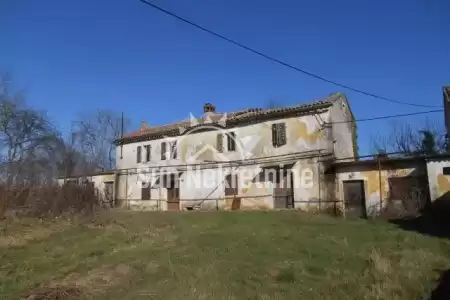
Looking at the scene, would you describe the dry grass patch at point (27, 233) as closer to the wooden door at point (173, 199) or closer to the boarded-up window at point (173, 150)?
the wooden door at point (173, 199)

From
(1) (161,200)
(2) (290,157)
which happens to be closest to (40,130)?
(1) (161,200)

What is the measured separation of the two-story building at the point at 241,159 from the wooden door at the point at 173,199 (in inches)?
0.6

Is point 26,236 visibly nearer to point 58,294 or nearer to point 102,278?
point 102,278

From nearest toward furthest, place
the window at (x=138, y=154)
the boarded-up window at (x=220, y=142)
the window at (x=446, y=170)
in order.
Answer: the window at (x=446, y=170), the boarded-up window at (x=220, y=142), the window at (x=138, y=154)

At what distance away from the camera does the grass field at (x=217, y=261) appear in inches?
271

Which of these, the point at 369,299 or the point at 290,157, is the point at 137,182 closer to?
the point at 290,157

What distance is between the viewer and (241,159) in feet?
80.8

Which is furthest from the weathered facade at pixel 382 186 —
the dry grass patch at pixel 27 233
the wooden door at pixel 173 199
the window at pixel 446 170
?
the dry grass patch at pixel 27 233

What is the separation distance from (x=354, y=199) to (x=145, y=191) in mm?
16117

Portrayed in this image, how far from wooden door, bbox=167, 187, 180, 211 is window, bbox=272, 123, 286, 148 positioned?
8613 mm

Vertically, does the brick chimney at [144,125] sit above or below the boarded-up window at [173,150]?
above

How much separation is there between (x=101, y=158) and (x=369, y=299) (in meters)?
47.3

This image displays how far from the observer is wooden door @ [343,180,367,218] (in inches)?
785

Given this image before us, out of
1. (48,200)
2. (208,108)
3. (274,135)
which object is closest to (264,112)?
(274,135)
